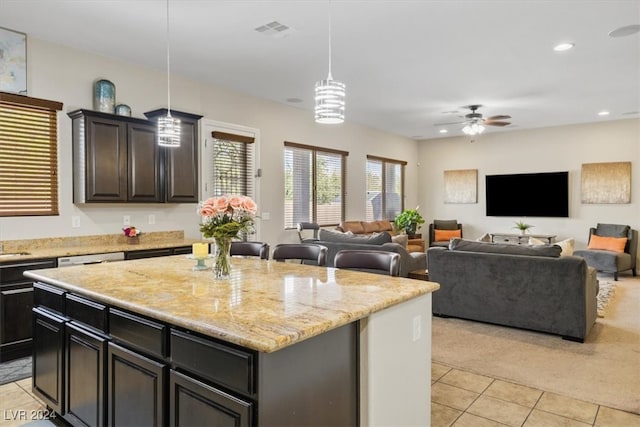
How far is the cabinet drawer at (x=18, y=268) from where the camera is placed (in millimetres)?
3414

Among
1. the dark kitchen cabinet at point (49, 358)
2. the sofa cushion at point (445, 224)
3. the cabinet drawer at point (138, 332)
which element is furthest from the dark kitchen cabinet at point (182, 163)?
the sofa cushion at point (445, 224)

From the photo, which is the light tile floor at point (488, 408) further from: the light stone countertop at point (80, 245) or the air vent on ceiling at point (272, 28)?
the air vent on ceiling at point (272, 28)

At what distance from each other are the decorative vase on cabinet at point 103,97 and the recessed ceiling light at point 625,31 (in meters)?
5.04

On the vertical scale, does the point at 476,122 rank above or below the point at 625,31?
below

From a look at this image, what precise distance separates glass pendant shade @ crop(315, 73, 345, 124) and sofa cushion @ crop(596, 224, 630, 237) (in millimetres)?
7554

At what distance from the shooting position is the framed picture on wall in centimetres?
384

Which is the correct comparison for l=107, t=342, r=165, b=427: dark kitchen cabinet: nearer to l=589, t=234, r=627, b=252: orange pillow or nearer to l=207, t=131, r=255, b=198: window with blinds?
l=207, t=131, r=255, b=198: window with blinds

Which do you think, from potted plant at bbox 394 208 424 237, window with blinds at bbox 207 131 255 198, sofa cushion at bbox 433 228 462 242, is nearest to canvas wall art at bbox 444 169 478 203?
sofa cushion at bbox 433 228 462 242

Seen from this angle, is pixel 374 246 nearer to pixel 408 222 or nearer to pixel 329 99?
pixel 329 99

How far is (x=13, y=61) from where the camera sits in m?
3.90

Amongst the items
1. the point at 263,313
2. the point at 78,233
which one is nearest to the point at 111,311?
the point at 263,313

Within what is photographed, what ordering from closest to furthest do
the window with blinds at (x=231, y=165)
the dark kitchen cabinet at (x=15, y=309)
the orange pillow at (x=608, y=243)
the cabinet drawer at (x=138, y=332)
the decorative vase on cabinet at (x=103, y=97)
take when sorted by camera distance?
the cabinet drawer at (x=138, y=332), the dark kitchen cabinet at (x=15, y=309), the decorative vase on cabinet at (x=103, y=97), the window with blinds at (x=231, y=165), the orange pillow at (x=608, y=243)

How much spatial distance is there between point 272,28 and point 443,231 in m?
6.95

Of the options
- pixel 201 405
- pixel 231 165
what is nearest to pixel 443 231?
pixel 231 165
